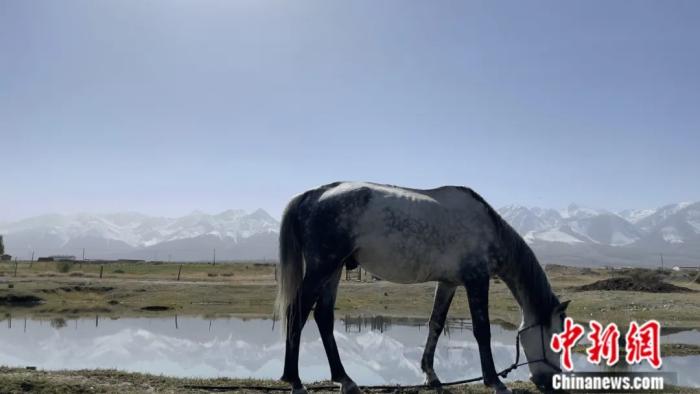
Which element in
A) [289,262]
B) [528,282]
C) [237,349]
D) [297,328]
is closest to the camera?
[297,328]

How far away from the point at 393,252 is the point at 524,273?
2.31 metres

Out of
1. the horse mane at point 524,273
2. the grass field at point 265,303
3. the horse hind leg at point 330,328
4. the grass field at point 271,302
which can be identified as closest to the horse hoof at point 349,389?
the horse hind leg at point 330,328

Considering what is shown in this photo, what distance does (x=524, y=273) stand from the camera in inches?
319

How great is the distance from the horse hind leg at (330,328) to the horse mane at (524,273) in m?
2.60

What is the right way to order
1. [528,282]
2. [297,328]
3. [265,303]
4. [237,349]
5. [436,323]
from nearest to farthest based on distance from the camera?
1. [297,328]
2. [528,282]
3. [436,323]
4. [237,349]
5. [265,303]

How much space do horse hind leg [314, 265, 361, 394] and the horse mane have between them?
260 cm

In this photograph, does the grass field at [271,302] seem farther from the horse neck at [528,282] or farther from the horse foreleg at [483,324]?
the horse foreleg at [483,324]

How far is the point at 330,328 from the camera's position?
7.52 metres

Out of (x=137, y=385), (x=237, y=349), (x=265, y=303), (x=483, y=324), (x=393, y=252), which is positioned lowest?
(x=265, y=303)

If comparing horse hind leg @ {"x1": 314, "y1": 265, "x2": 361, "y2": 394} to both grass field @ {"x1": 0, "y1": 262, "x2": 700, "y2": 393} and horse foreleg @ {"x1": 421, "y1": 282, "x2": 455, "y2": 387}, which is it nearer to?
horse foreleg @ {"x1": 421, "y1": 282, "x2": 455, "y2": 387}

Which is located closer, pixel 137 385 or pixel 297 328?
pixel 297 328

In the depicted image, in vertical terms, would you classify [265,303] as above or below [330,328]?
below

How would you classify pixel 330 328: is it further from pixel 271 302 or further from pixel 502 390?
pixel 271 302

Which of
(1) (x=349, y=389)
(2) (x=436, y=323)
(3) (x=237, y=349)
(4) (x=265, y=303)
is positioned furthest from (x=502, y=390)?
(4) (x=265, y=303)
